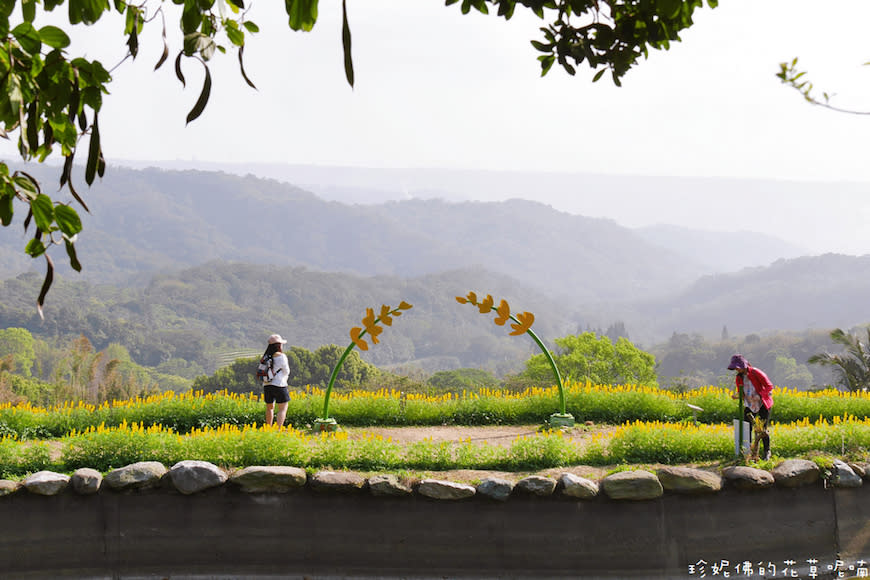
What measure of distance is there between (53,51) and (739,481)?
7.11 m

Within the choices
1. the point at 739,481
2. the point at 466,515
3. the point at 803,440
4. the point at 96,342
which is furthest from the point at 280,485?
the point at 96,342

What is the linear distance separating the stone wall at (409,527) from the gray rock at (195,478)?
1 centimetres

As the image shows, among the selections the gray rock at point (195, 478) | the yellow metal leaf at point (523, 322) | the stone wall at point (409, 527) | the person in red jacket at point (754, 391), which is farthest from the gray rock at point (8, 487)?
the person in red jacket at point (754, 391)

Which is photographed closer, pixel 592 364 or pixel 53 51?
pixel 53 51

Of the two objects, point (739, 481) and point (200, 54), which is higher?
point (200, 54)

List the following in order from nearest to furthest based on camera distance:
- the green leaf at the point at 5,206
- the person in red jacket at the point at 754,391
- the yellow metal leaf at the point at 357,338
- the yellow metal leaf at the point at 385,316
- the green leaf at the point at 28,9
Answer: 1. the green leaf at the point at 5,206
2. the green leaf at the point at 28,9
3. the person in red jacket at the point at 754,391
4. the yellow metal leaf at the point at 385,316
5. the yellow metal leaf at the point at 357,338

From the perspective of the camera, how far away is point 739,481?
24.5 feet

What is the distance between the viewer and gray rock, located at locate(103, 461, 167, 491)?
7.48 meters

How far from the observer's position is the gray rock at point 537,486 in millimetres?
Answer: 7316

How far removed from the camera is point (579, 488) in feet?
24.0

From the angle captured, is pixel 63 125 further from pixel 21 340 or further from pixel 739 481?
pixel 21 340

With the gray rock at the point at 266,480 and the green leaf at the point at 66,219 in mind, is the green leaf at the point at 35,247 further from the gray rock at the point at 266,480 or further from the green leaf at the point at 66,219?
the gray rock at the point at 266,480

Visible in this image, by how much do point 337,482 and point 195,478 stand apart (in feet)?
4.60

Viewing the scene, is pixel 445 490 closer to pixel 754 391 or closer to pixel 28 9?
pixel 754 391
